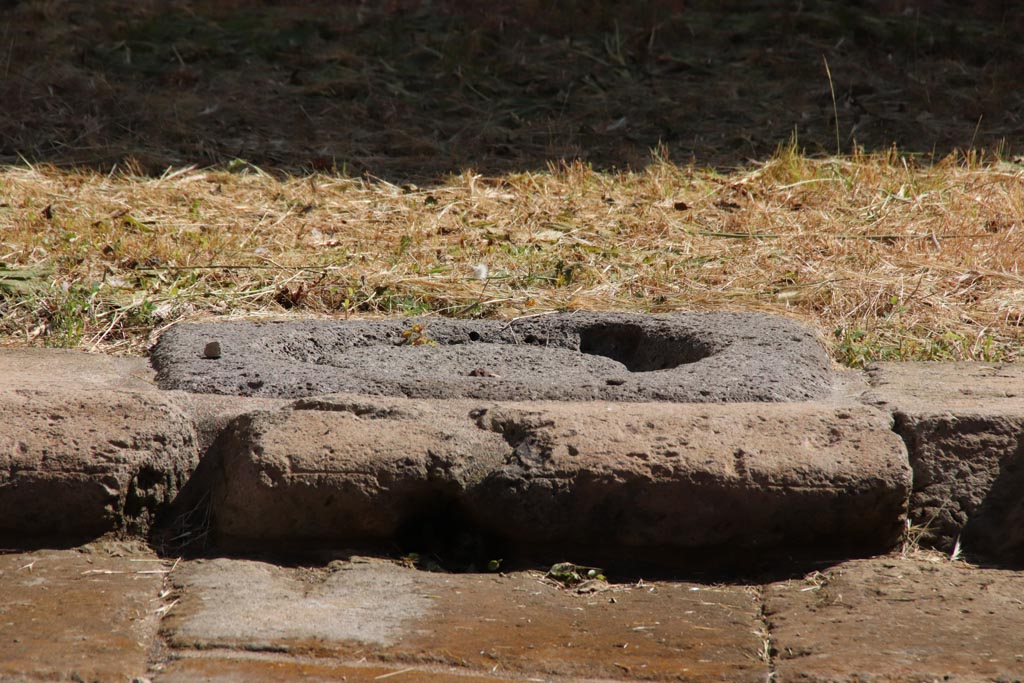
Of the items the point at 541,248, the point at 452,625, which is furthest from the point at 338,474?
the point at 541,248

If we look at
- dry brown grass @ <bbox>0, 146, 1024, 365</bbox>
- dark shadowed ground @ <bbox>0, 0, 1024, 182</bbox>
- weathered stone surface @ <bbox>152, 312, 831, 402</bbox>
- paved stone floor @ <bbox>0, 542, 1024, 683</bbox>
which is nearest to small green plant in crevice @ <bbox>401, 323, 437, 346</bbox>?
weathered stone surface @ <bbox>152, 312, 831, 402</bbox>

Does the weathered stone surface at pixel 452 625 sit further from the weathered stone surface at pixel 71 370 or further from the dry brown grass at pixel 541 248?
the dry brown grass at pixel 541 248

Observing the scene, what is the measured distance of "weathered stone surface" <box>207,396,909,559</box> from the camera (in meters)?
2.13

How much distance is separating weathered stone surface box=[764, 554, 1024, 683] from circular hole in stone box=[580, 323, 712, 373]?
30.1 inches

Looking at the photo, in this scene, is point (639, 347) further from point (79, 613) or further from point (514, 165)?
point (514, 165)

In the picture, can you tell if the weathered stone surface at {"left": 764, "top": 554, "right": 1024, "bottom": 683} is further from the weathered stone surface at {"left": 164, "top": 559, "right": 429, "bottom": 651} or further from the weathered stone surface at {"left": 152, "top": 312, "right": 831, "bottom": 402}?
the weathered stone surface at {"left": 164, "top": 559, "right": 429, "bottom": 651}

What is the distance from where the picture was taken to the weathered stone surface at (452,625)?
1756 millimetres

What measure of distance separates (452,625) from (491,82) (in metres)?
4.54

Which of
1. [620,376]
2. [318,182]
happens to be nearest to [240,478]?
[620,376]

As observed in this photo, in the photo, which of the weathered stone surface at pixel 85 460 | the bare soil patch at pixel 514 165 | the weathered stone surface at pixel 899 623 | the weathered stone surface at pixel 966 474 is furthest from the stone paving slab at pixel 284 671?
the bare soil patch at pixel 514 165

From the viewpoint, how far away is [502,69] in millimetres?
6211

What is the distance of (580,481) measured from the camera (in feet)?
7.02

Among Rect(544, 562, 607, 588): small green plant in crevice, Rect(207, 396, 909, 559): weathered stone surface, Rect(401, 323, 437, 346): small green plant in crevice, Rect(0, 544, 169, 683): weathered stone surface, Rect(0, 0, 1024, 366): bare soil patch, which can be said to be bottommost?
Rect(0, 544, 169, 683): weathered stone surface

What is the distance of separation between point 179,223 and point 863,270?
6.99 feet
